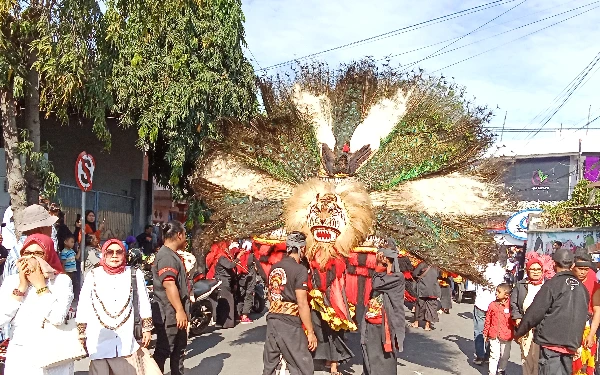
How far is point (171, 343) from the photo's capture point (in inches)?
238

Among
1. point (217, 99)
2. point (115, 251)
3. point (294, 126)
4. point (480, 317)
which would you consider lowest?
point (480, 317)

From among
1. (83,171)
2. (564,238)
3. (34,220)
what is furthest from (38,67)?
(564,238)

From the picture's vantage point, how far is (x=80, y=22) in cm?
856

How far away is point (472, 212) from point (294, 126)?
6.77 ft

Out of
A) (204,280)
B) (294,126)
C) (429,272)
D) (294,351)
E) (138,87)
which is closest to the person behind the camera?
(294,351)

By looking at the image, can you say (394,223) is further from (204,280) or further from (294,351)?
(204,280)

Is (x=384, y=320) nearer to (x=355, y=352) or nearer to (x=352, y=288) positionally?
(x=352, y=288)

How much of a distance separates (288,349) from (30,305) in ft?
7.73

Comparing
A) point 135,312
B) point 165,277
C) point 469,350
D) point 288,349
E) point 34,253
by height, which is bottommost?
point 469,350

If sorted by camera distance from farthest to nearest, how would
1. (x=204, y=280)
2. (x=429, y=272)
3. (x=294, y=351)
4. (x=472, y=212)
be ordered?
(x=429, y=272)
(x=204, y=280)
(x=472, y=212)
(x=294, y=351)

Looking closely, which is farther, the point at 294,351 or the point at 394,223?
the point at 394,223

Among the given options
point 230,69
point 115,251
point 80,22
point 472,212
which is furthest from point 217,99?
point 115,251

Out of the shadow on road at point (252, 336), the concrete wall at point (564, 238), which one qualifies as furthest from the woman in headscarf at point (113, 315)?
the concrete wall at point (564, 238)

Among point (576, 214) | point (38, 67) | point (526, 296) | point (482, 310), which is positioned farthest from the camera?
point (576, 214)
